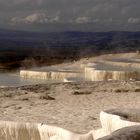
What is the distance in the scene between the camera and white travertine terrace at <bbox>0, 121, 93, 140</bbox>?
7.35 metres

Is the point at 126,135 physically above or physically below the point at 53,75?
below

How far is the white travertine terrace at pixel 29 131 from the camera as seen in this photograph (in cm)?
735

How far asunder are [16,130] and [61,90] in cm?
397

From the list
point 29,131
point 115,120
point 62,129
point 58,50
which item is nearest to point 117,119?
point 115,120

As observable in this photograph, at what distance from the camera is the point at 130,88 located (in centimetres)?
1207

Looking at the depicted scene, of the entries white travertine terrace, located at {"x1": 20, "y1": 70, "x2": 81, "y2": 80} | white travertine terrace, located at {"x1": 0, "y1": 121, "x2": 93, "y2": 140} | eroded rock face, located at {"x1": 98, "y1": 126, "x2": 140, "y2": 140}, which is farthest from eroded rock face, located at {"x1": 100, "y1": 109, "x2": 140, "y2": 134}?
white travertine terrace, located at {"x1": 20, "y1": 70, "x2": 81, "y2": 80}

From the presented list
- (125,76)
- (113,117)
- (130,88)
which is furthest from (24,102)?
(125,76)

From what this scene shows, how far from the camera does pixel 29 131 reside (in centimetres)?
782

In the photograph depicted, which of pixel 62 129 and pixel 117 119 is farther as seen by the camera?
pixel 62 129

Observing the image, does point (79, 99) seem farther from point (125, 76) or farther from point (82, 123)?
point (125, 76)

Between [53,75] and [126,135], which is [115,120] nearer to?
[126,135]

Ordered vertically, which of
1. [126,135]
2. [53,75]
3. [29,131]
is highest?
[53,75]

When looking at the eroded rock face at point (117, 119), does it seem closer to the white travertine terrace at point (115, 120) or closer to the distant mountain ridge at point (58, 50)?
the white travertine terrace at point (115, 120)

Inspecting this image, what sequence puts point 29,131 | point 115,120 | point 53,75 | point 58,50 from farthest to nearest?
point 58,50, point 53,75, point 29,131, point 115,120
